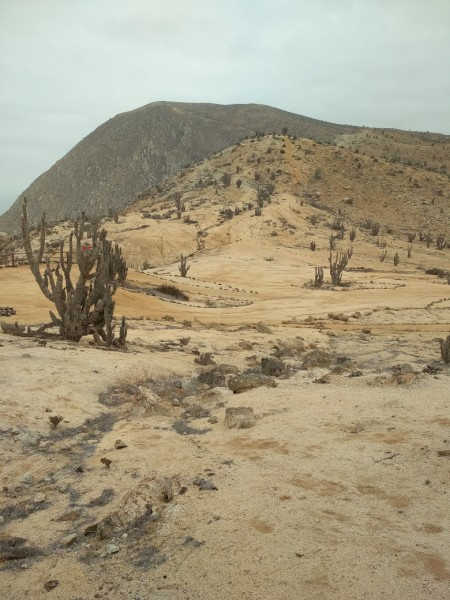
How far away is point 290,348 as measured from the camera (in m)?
11.1

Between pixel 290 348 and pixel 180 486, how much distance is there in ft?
23.4

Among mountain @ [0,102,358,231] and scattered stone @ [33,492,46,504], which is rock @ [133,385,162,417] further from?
mountain @ [0,102,358,231]

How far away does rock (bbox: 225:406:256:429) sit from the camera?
588 centimetres

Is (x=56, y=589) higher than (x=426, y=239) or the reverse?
the reverse

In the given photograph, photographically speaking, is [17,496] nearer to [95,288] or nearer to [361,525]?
[361,525]

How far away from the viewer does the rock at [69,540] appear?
3484 mm

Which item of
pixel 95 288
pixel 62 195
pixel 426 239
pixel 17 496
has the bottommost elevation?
pixel 17 496

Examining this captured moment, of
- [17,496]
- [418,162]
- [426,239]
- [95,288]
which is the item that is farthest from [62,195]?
[17,496]

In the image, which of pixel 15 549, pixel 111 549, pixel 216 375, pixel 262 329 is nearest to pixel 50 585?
pixel 111 549

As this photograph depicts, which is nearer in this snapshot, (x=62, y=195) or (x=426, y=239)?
(x=426, y=239)

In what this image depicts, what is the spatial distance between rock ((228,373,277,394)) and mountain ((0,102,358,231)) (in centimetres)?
7783

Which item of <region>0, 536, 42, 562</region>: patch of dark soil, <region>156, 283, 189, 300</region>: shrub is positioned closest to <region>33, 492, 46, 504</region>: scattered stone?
Result: <region>0, 536, 42, 562</region>: patch of dark soil

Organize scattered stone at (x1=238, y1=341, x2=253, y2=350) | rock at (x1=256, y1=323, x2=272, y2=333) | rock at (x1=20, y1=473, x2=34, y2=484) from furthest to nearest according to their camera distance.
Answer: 1. rock at (x1=256, y1=323, x2=272, y2=333)
2. scattered stone at (x1=238, y1=341, x2=253, y2=350)
3. rock at (x1=20, y1=473, x2=34, y2=484)

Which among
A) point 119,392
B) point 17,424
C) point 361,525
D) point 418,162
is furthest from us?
point 418,162
